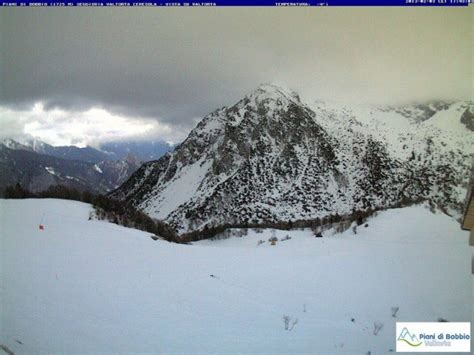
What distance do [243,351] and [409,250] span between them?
948 centimetres

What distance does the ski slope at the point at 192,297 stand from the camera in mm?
4680

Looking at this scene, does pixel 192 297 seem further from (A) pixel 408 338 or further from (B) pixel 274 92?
(B) pixel 274 92

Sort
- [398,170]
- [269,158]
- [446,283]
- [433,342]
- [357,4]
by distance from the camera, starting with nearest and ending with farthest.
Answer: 1. [433,342]
2. [357,4]
3. [446,283]
4. [398,170]
5. [269,158]

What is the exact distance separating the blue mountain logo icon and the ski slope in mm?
471

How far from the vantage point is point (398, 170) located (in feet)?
448

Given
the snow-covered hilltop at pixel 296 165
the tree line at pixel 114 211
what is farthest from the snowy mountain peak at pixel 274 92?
the tree line at pixel 114 211

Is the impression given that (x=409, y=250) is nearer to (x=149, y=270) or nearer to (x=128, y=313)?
(x=149, y=270)

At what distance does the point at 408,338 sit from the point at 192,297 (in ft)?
12.1

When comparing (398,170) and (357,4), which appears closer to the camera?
(357,4)

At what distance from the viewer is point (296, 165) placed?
149 meters

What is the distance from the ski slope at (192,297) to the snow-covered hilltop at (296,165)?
101m

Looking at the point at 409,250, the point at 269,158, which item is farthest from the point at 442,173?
the point at 409,250

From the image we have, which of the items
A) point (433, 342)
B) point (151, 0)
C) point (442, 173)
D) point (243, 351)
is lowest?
point (243, 351)
